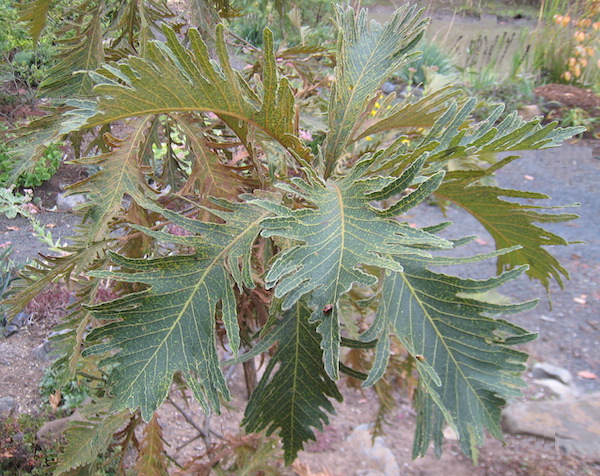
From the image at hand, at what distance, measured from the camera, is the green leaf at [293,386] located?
0.93 m

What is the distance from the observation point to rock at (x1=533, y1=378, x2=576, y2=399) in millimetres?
2740

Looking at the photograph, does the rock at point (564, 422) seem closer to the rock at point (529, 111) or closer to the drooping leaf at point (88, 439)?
the drooping leaf at point (88, 439)

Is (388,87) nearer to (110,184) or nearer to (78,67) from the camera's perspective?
(78,67)

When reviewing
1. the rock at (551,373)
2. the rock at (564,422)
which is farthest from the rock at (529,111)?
the rock at (564,422)

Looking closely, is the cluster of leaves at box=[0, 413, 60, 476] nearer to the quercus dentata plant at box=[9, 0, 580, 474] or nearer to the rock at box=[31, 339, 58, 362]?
the rock at box=[31, 339, 58, 362]

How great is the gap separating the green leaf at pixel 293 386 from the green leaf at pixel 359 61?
0.99 feet

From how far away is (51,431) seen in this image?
88.4 inches

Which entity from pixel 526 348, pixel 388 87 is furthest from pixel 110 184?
pixel 388 87

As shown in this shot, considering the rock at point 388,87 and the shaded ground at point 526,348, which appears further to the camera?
the rock at point 388,87

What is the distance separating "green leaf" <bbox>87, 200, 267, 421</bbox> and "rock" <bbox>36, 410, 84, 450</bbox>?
1680 millimetres

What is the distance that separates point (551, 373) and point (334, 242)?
8.96 feet

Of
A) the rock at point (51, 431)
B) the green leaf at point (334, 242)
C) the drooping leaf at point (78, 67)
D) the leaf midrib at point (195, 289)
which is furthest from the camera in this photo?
the rock at point (51, 431)

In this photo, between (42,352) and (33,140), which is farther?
(42,352)

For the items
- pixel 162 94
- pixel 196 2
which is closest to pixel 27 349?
pixel 196 2
